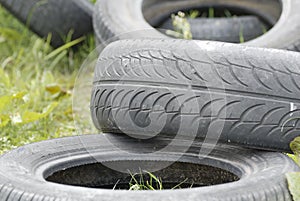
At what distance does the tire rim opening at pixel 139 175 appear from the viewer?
2461 millimetres

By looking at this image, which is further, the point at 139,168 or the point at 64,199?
the point at 139,168

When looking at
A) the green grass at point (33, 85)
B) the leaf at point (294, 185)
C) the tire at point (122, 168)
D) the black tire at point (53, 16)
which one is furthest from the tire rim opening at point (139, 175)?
Result: the black tire at point (53, 16)

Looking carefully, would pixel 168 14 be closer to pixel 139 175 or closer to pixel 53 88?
pixel 53 88

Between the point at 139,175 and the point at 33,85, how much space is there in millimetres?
1542

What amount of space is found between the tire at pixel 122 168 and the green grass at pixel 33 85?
1.85 ft

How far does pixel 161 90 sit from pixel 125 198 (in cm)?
61

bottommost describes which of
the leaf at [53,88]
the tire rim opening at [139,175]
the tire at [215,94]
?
the leaf at [53,88]

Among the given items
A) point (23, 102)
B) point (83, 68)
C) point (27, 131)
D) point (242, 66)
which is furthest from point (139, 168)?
point (83, 68)

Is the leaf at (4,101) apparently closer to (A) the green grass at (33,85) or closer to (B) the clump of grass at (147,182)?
(A) the green grass at (33,85)

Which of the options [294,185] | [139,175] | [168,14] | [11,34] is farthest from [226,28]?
[294,185]

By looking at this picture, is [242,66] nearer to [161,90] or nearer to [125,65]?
[161,90]

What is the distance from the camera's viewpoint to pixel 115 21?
388 centimetres

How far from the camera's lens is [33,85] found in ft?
12.8

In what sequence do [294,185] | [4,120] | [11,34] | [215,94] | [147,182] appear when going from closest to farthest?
[294,185] → [215,94] → [147,182] → [4,120] → [11,34]
